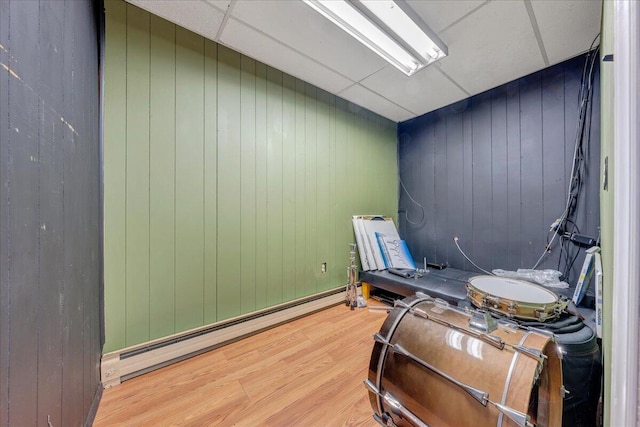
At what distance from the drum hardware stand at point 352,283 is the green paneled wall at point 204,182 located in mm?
190

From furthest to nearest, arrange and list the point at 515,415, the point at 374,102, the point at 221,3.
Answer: the point at 374,102 → the point at 221,3 → the point at 515,415

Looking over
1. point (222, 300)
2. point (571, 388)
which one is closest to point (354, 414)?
point (571, 388)

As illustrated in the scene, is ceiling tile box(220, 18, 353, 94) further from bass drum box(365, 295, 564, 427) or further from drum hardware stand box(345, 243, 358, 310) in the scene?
bass drum box(365, 295, 564, 427)

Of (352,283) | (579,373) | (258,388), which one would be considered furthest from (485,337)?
(352,283)

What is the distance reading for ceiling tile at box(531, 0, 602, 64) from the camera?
1442mm

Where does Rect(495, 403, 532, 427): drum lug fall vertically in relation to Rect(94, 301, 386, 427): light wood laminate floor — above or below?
above

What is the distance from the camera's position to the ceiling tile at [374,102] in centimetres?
248

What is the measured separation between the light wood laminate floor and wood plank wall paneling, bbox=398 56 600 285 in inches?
68.0

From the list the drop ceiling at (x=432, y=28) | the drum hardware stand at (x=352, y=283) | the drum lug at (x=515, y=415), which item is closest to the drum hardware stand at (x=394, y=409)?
the drum lug at (x=515, y=415)

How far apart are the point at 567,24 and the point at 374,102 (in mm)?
1550

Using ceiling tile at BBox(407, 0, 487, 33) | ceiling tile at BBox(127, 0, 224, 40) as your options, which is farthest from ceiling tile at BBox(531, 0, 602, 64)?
ceiling tile at BBox(127, 0, 224, 40)

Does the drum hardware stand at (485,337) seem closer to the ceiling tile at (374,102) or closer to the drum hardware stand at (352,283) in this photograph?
the drum hardware stand at (352,283)

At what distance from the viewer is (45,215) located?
28.1 inches

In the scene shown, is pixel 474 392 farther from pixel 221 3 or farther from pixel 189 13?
pixel 189 13
